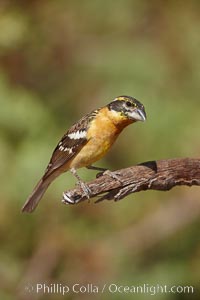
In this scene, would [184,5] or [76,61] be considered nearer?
[76,61]

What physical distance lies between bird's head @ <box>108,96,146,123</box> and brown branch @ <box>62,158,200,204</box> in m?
0.41

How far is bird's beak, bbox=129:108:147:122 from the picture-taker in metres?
5.54

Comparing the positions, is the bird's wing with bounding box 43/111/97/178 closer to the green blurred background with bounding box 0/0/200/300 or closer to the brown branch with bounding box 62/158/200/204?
the brown branch with bounding box 62/158/200/204

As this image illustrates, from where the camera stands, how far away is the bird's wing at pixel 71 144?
19.3 ft

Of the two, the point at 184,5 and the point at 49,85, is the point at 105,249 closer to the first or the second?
the point at 49,85

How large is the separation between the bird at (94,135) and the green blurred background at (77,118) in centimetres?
105

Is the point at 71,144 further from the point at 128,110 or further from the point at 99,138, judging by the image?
the point at 128,110

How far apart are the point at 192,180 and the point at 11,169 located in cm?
220

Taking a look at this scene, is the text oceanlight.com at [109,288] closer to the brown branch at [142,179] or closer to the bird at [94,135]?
the bird at [94,135]

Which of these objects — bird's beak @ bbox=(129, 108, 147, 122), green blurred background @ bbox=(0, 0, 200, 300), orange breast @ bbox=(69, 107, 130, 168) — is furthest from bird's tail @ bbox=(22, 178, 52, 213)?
bird's beak @ bbox=(129, 108, 147, 122)

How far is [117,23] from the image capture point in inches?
359

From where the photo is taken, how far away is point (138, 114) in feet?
18.2

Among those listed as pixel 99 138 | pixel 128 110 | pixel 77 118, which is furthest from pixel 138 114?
pixel 77 118

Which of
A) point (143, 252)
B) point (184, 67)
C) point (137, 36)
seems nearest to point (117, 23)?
point (137, 36)
